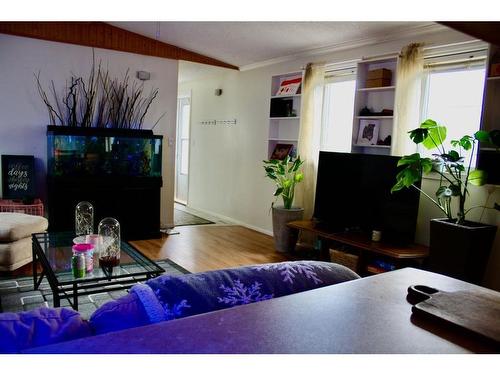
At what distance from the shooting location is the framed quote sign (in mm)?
4531

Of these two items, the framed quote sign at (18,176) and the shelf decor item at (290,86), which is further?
the shelf decor item at (290,86)

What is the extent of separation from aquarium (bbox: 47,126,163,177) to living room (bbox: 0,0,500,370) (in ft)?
1.35

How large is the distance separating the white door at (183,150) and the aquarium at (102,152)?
2825mm

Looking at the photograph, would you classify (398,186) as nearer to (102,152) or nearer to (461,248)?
(461,248)

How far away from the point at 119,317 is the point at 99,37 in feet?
15.8

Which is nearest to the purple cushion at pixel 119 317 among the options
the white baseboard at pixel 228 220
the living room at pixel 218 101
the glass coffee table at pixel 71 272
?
the glass coffee table at pixel 71 272

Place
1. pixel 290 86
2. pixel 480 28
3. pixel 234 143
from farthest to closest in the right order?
pixel 234 143 < pixel 290 86 < pixel 480 28

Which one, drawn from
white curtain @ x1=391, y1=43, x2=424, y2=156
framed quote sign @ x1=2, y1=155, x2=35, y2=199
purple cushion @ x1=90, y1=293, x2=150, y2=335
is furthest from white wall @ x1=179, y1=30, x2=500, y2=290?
purple cushion @ x1=90, y1=293, x2=150, y2=335

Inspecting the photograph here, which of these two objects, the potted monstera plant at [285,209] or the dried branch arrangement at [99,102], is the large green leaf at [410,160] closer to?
the potted monstera plant at [285,209]

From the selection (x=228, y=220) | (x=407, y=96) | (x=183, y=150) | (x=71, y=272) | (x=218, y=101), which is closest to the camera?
(x=71, y=272)

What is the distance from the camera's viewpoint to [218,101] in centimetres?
664

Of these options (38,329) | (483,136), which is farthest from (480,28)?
(483,136)

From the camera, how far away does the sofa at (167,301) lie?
2.93 ft
